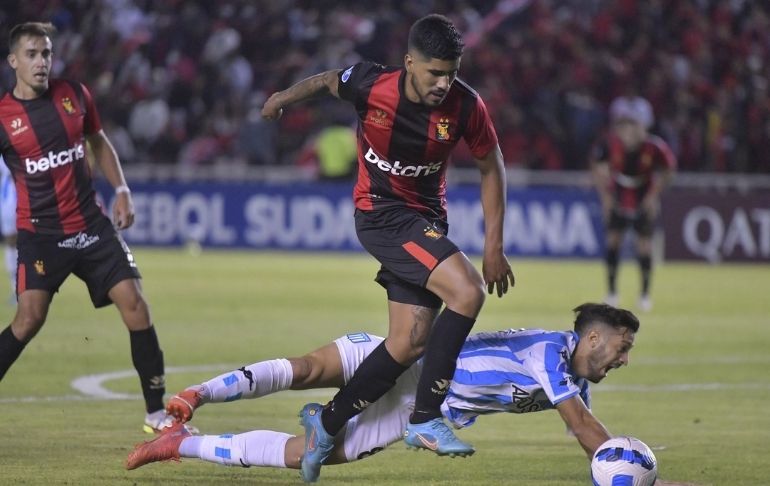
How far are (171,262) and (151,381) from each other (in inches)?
537

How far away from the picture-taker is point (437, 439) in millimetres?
6027

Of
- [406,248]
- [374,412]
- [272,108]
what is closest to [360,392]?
[374,412]

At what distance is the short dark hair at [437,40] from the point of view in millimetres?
6281

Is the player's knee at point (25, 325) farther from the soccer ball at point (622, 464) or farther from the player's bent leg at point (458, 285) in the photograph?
the soccer ball at point (622, 464)

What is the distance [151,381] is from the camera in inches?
315

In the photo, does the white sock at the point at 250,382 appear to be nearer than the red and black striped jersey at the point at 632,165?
Yes

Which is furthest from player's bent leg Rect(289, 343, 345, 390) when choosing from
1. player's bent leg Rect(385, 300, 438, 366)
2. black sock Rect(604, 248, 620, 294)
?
black sock Rect(604, 248, 620, 294)

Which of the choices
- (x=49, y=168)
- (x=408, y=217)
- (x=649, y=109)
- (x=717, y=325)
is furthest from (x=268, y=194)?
(x=408, y=217)

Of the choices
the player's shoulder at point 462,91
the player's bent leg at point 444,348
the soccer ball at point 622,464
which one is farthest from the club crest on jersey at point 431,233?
the soccer ball at point 622,464

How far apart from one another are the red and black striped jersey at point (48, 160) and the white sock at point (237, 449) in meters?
2.19

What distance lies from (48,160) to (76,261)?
0.57 meters

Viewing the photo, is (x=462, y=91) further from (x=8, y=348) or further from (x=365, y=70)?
(x=8, y=348)

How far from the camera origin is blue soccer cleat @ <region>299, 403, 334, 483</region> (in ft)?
20.6

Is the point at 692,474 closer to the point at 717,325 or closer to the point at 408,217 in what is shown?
the point at 408,217
